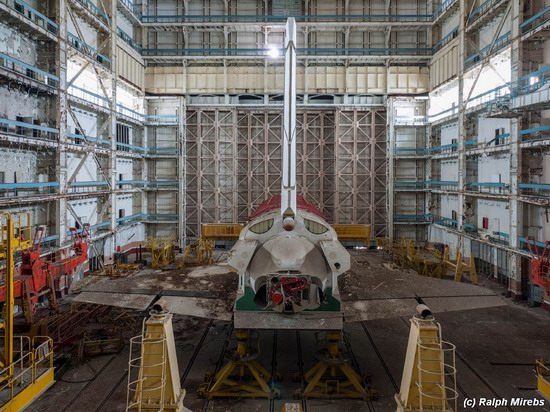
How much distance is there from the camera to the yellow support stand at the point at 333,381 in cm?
1252

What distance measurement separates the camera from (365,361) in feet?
51.3

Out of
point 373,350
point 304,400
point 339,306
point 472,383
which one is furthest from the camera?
point 373,350

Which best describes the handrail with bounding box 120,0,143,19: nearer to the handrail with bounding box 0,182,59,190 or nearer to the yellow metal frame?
the handrail with bounding box 0,182,59,190

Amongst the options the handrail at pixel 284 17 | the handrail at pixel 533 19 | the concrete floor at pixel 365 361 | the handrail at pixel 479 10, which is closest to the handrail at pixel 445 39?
the handrail at pixel 284 17

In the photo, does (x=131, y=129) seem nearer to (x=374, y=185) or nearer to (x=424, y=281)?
(x=374, y=185)

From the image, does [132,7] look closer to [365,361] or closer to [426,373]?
[365,361]

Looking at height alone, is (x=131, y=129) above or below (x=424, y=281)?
above

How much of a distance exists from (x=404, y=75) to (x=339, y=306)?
32.3m

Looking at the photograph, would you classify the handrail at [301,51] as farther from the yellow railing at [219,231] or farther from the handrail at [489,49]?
the yellow railing at [219,231]

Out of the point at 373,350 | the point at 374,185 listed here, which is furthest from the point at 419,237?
the point at 373,350

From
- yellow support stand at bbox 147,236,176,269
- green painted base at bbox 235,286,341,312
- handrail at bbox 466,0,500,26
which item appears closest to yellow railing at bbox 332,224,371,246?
yellow support stand at bbox 147,236,176,269

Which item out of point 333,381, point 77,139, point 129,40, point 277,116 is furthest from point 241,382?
point 129,40

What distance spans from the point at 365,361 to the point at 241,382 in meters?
5.32

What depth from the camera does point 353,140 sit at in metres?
37.8
